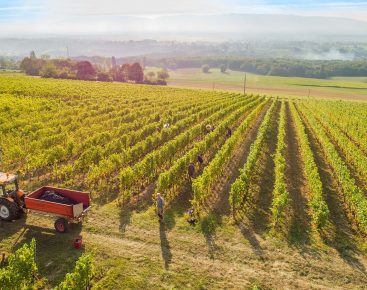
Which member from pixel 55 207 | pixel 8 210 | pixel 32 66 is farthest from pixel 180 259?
pixel 32 66

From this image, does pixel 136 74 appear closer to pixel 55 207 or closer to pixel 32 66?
pixel 32 66

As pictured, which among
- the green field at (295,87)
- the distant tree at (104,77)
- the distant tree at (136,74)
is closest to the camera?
the green field at (295,87)

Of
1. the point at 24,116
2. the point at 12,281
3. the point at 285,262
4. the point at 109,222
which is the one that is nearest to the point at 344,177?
the point at 285,262

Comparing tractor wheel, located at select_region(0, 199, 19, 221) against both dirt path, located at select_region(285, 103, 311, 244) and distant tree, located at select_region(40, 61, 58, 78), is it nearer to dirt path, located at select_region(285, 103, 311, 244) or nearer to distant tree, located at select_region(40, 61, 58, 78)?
dirt path, located at select_region(285, 103, 311, 244)

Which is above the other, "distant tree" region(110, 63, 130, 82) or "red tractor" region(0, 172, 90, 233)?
"distant tree" region(110, 63, 130, 82)

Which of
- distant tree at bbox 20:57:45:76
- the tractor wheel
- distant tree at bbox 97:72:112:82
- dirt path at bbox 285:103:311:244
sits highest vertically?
distant tree at bbox 20:57:45:76

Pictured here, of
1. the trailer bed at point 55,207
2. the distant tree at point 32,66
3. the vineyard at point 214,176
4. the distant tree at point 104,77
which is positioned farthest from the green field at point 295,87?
the trailer bed at point 55,207

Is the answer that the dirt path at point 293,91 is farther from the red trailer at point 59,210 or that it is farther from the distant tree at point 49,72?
the red trailer at point 59,210

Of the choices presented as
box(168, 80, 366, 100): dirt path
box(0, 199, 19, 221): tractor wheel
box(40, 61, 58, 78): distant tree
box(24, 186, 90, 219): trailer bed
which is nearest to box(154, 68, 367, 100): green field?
box(168, 80, 366, 100): dirt path

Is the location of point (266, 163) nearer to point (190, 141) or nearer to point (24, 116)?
point (190, 141)
